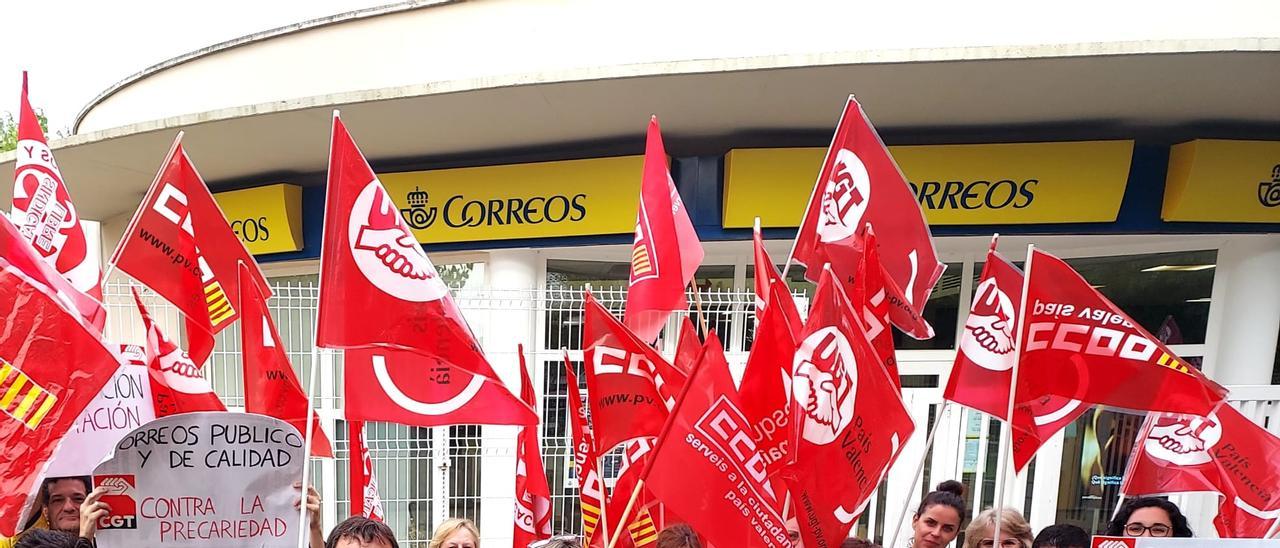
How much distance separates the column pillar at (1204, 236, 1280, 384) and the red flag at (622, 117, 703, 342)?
533 cm

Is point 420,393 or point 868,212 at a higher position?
point 868,212

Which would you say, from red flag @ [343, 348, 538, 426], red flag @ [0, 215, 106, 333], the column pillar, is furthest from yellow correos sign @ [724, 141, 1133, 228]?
red flag @ [0, 215, 106, 333]

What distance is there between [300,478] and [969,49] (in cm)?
468

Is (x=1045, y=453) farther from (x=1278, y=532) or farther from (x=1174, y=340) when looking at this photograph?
(x=1278, y=532)

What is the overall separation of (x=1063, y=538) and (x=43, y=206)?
18.1 ft

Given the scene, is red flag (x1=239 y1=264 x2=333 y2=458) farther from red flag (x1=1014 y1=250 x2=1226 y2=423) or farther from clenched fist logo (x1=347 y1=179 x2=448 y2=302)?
red flag (x1=1014 y1=250 x2=1226 y2=423)

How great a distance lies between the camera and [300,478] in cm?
311

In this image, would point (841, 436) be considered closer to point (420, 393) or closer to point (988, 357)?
point (988, 357)

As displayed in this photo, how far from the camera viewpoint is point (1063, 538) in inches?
154

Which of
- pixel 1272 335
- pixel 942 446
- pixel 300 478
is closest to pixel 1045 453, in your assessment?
Result: pixel 942 446

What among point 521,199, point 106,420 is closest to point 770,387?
point 106,420

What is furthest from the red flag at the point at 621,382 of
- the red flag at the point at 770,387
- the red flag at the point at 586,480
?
the red flag at the point at 770,387

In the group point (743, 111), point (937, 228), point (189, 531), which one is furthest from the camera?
point (937, 228)

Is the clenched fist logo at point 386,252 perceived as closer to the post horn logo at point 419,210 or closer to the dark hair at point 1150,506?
the dark hair at point 1150,506
